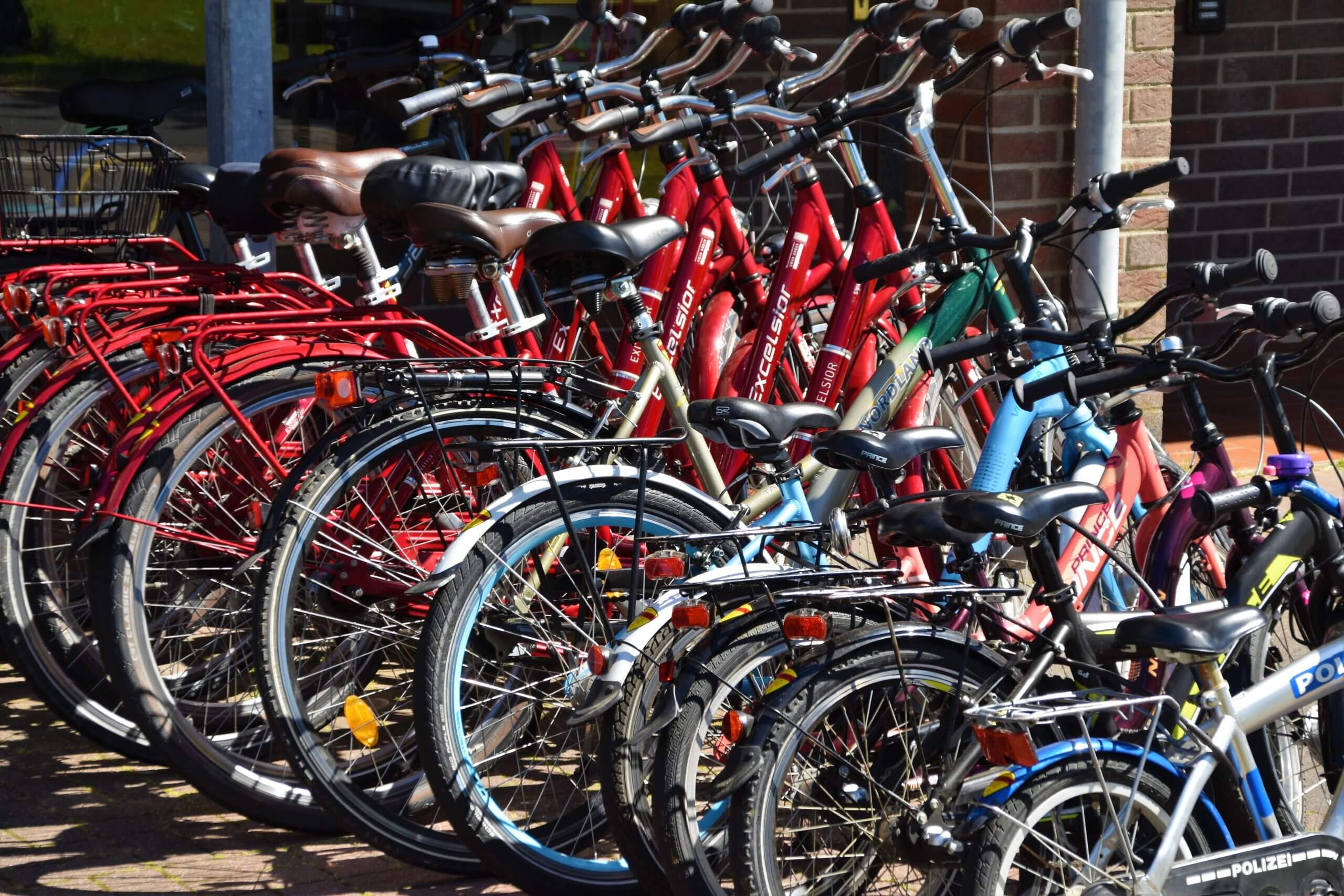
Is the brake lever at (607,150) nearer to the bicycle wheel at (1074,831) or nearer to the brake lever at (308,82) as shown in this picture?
the brake lever at (308,82)

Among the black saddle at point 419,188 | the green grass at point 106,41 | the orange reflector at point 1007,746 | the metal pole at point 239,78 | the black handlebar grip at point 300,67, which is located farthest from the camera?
the green grass at point 106,41

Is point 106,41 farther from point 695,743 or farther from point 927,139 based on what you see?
point 695,743

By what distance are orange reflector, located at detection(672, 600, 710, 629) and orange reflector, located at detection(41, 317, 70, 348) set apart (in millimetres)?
1860

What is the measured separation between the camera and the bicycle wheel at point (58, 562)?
14.1 ft

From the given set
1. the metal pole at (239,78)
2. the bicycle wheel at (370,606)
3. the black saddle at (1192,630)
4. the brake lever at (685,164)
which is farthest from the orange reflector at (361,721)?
the metal pole at (239,78)

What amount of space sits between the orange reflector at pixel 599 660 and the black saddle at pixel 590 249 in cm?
87

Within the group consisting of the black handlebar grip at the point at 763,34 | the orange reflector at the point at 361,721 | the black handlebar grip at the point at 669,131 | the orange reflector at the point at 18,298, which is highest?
the black handlebar grip at the point at 763,34

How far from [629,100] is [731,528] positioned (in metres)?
2.18

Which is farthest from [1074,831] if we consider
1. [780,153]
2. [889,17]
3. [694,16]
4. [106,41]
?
[106,41]

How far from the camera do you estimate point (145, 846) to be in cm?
401

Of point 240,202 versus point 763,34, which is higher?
point 763,34

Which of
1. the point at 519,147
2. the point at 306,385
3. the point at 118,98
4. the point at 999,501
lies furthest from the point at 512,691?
the point at 519,147

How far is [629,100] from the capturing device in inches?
211

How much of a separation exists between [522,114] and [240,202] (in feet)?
2.56
